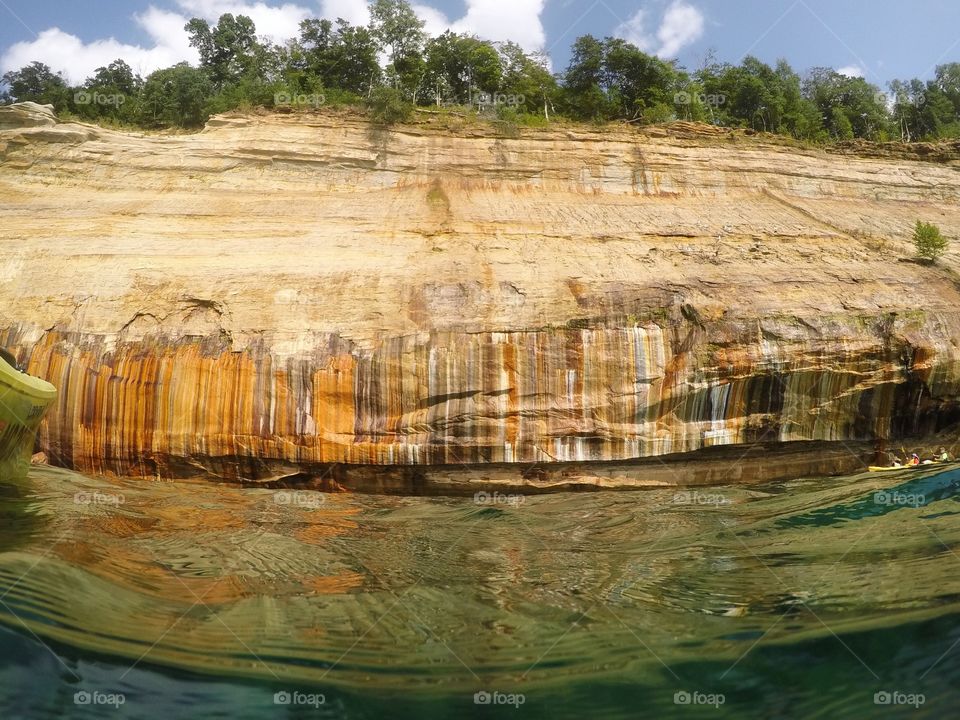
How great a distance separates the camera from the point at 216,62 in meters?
30.0

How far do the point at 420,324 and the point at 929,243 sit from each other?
11.0m

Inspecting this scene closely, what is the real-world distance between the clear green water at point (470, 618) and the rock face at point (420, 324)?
2772 millimetres

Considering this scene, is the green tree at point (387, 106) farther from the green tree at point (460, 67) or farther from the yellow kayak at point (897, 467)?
the yellow kayak at point (897, 467)

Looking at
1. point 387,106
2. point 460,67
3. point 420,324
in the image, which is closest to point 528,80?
point 460,67

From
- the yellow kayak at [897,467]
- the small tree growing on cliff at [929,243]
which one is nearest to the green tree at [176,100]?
the small tree growing on cliff at [929,243]

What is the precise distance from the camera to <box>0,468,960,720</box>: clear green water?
377 centimetres

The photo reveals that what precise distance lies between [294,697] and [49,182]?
1426 centimetres

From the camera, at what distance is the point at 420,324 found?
1104cm

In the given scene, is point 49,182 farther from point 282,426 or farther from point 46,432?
point 282,426

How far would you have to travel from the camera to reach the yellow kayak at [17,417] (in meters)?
7.98

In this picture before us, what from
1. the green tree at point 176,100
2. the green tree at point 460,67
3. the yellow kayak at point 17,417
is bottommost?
the yellow kayak at point 17,417

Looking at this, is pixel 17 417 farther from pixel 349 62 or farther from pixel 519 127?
pixel 349 62

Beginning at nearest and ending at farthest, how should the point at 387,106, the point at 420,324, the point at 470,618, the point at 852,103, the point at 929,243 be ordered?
1. the point at 470,618
2. the point at 420,324
3. the point at 929,243
4. the point at 387,106
5. the point at 852,103

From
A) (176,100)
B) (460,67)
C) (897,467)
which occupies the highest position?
(460,67)
